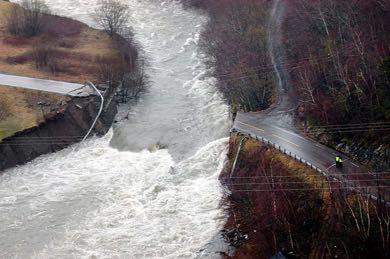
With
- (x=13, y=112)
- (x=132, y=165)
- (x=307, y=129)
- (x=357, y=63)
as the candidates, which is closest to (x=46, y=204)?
(x=132, y=165)

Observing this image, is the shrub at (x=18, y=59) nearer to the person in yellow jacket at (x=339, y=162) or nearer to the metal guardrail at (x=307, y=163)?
the metal guardrail at (x=307, y=163)

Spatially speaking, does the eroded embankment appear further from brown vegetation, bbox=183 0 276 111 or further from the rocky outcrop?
the rocky outcrop

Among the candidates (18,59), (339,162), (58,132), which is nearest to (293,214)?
(339,162)

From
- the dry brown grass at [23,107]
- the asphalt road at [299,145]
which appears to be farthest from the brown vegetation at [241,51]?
the dry brown grass at [23,107]

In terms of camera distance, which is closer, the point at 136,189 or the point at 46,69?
the point at 136,189

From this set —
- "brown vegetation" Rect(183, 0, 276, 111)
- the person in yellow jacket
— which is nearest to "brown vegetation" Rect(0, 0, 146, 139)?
"brown vegetation" Rect(183, 0, 276, 111)

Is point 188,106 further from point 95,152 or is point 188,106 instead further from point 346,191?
point 346,191

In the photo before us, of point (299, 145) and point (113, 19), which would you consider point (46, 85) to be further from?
point (299, 145)
